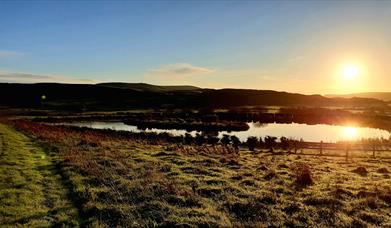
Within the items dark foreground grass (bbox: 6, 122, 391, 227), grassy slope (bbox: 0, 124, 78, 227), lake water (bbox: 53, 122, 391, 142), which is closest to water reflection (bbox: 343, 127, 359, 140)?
lake water (bbox: 53, 122, 391, 142)

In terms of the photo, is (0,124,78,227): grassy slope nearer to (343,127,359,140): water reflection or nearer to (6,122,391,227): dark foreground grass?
(6,122,391,227): dark foreground grass

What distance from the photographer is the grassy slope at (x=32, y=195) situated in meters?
13.1

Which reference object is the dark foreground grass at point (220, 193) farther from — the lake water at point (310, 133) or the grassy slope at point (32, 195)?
the lake water at point (310, 133)

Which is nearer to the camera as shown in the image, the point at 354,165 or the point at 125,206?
the point at 125,206

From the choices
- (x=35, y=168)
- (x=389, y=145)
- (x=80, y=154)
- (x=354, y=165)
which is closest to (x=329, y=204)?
(x=354, y=165)

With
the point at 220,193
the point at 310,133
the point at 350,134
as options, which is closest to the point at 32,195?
the point at 220,193

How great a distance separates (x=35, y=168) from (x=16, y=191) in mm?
5507

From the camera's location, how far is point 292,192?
17781 mm

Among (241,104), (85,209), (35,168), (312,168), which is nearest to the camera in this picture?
(85,209)

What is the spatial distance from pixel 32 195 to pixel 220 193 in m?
8.51

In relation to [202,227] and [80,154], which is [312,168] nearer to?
[202,227]

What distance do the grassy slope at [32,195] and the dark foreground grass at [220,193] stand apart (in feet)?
2.43

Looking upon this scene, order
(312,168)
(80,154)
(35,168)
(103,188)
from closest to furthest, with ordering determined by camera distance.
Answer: (103,188)
(35,168)
(312,168)
(80,154)

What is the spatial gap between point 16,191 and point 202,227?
9132mm
